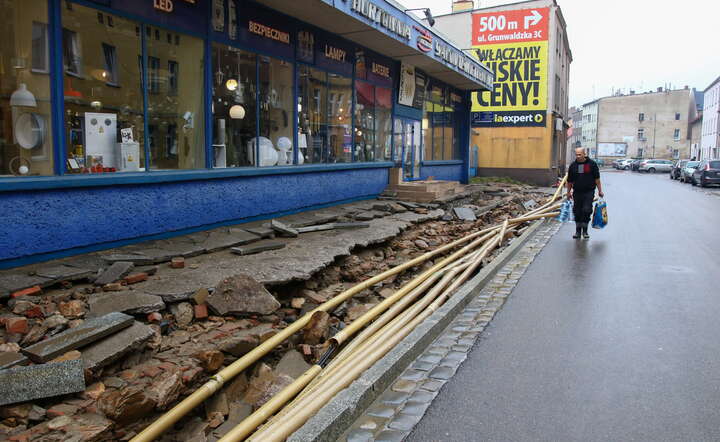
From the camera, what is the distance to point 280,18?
12039 millimetres

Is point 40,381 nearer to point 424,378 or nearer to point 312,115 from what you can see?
point 424,378

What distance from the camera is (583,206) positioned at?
40.5 feet

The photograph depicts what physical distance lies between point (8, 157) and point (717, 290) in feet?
31.1

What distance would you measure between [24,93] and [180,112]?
2885 millimetres

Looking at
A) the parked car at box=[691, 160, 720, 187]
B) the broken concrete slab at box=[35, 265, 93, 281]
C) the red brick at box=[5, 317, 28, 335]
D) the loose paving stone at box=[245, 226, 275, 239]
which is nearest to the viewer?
the red brick at box=[5, 317, 28, 335]

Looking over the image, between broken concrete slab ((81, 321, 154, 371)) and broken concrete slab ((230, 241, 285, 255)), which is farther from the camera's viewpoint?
broken concrete slab ((230, 241, 285, 255))

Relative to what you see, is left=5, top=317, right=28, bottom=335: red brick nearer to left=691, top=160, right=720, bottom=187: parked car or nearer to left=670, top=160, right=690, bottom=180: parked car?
left=691, top=160, right=720, bottom=187: parked car

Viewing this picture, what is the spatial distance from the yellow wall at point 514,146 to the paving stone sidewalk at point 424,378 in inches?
1029

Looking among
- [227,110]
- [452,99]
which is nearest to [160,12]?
[227,110]

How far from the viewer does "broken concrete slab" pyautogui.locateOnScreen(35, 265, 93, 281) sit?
6344mm

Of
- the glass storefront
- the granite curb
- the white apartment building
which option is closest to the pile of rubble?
the granite curb

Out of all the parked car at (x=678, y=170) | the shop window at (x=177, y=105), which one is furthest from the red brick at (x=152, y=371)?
the parked car at (x=678, y=170)

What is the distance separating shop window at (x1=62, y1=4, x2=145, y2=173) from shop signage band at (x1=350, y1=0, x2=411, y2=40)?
17.2 ft

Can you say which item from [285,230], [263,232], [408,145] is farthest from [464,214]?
[263,232]
